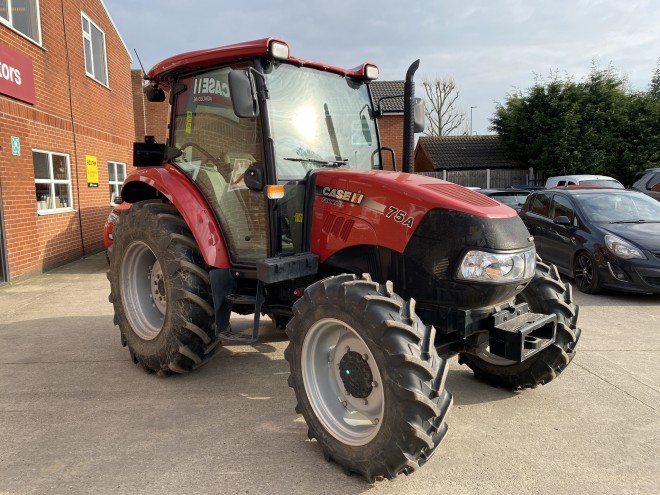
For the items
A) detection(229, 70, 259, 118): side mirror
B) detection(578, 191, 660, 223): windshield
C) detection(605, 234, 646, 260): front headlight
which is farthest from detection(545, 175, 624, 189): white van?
detection(229, 70, 259, 118): side mirror

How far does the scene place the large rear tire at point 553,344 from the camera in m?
3.37

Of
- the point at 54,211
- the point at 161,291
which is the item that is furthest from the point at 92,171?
the point at 161,291

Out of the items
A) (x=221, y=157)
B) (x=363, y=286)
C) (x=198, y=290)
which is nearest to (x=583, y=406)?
(x=363, y=286)

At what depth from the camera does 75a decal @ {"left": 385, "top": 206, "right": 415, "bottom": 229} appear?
115 inches

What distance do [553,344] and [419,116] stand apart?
1.97 m

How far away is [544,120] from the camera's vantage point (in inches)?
894

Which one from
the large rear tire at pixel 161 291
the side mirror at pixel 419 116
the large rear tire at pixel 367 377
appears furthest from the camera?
the side mirror at pixel 419 116

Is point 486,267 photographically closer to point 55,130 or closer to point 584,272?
point 584,272

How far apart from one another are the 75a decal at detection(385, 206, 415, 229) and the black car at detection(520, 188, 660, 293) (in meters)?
5.03

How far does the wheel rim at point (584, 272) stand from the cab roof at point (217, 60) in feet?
16.3

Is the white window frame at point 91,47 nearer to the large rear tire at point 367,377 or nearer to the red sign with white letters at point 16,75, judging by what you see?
the red sign with white letters at point 16,75

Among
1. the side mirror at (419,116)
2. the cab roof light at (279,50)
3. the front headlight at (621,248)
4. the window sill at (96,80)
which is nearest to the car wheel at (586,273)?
the front headlight at (621,248)

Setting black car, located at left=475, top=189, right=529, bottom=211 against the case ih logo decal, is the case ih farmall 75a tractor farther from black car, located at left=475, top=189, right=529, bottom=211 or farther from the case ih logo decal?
black car, located at left=475, top=189, right=529, bottom=211

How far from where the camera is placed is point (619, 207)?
7.64 m
